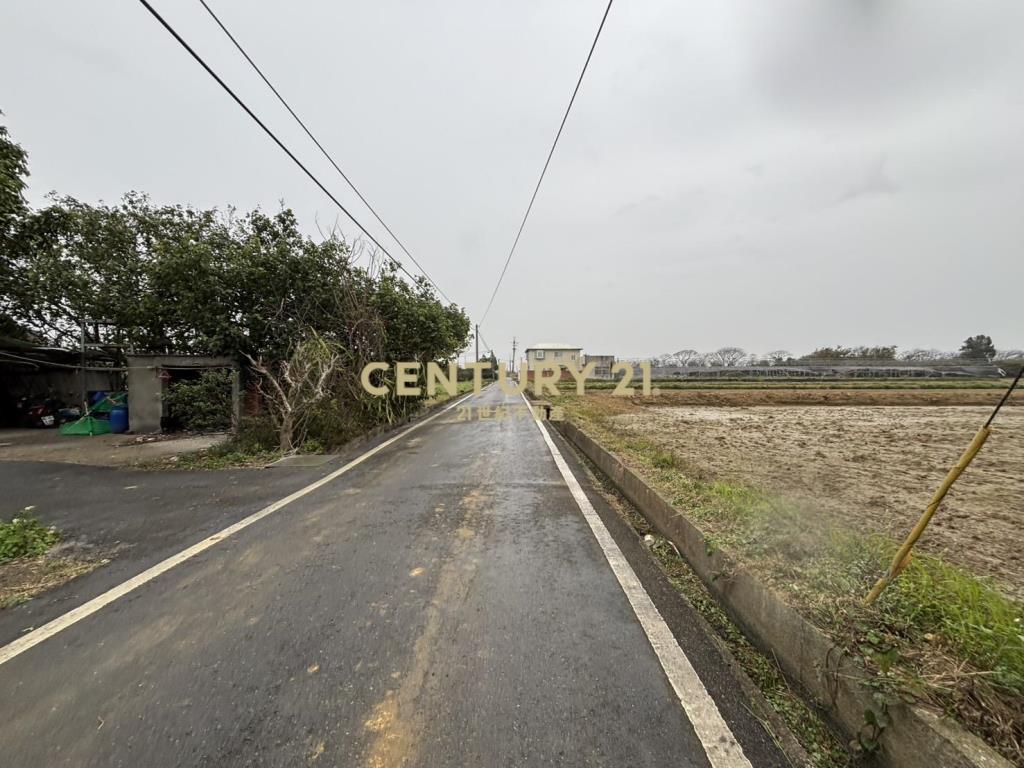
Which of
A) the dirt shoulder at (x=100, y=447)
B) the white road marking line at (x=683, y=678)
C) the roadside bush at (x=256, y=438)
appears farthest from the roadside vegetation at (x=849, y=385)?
the white road marking line at (x=683, y=678)

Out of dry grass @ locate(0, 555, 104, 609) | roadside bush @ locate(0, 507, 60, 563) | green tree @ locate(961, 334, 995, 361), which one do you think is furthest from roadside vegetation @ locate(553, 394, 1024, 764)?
green tree @ locate(961, 334, 995, 361)

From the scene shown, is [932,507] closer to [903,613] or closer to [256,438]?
[903,613]

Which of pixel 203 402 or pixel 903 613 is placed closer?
pixel 903 613

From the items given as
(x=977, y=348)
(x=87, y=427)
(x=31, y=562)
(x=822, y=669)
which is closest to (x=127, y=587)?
(x=31, y=562)

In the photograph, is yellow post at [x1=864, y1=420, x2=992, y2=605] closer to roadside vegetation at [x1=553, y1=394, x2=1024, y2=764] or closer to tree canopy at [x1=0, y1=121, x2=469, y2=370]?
roadside vegetation at [x1=553, y1=394, x2=1024, y2=764]

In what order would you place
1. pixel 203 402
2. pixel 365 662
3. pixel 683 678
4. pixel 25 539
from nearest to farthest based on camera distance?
1. pixel 683 678
2. pixel 365 662
3. pixel 25 539
4. pixel 203 402

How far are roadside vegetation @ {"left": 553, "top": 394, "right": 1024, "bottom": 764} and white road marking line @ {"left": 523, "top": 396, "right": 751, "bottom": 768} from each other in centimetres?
61

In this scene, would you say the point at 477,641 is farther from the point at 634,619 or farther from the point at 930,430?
the point at 930,430

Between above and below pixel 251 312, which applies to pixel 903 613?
below

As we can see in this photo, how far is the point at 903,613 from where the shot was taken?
6.33 ft

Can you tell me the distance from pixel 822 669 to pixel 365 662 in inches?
85.0

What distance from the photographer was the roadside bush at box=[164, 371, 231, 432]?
998cm

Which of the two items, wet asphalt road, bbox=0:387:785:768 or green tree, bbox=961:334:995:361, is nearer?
wet asphalt road, bbox=0:387:785:768

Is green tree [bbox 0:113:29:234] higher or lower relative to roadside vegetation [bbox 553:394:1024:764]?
higher
